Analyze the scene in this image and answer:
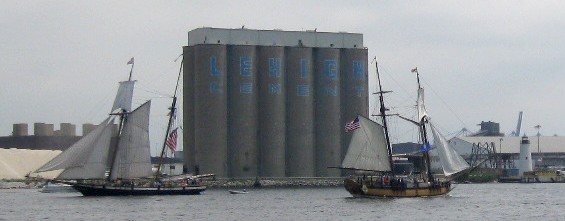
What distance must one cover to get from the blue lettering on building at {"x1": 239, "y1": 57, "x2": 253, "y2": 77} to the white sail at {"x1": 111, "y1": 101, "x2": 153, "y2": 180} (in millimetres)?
29896

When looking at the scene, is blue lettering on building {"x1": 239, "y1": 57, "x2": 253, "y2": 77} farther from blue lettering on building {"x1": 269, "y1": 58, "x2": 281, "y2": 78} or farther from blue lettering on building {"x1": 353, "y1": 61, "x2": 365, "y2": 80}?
blue lettering on building {"x1": 353, "y1": 61, "x2": 365, "y2": 80}

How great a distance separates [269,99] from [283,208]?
51.7m

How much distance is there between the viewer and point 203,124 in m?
140

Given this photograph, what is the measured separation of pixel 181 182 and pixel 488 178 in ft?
275

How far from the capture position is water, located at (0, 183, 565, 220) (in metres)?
80.8

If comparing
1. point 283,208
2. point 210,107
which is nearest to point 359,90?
point 210,107

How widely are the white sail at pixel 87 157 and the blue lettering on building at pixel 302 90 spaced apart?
3892cm

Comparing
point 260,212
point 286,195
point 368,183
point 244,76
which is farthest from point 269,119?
point 260,212

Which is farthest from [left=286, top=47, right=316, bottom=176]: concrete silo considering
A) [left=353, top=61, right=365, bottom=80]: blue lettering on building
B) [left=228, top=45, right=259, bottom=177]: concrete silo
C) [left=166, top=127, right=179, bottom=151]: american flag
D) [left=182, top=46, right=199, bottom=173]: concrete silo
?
[left=166, top=127, right=179, bottom=151]: american flag

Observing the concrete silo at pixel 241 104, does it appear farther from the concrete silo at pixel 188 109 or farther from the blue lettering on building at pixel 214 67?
the concrete silo at pixel 188 109

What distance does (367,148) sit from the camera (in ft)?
348

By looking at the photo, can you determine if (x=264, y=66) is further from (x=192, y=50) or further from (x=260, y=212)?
(x=260, y=212)

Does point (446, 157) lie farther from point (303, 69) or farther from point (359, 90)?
point (359, 90)

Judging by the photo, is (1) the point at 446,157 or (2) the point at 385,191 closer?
(2) the point at 385,191
